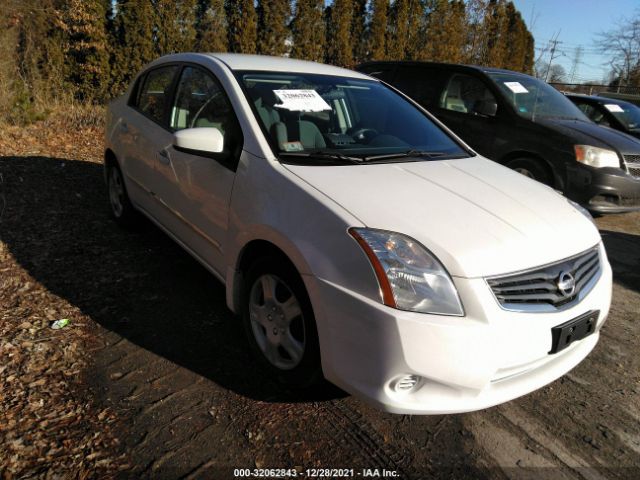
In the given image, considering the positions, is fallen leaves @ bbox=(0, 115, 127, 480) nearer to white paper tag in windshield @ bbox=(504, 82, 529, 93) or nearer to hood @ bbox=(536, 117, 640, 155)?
hood @ bbox=(536, 117, 640, 155)

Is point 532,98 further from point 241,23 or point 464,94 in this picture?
point 241,23

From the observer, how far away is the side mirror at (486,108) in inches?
233

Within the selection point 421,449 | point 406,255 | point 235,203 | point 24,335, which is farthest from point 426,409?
point 24,335

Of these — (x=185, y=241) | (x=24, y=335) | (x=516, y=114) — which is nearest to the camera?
(x=24, y=335)

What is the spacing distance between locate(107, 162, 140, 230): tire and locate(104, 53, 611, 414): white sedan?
3.29 ft

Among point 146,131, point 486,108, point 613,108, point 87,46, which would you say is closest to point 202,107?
point 146,131

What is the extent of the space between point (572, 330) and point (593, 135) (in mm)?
4278

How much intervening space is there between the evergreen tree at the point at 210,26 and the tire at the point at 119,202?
10.1 m

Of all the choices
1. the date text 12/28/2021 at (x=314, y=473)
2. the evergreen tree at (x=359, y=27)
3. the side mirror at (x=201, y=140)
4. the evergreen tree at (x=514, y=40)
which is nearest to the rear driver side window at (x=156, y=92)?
the side mirror at (x=201, y=140)

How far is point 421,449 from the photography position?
2180 mm

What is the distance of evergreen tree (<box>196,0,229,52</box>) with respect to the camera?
44.4 feet

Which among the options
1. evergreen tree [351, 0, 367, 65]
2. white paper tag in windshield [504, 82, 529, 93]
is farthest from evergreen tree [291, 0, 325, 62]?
white paper tag in windshield [504, 82, 529, 93]

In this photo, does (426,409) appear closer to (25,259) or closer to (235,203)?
(235,203)

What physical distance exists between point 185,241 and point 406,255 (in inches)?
70.7
